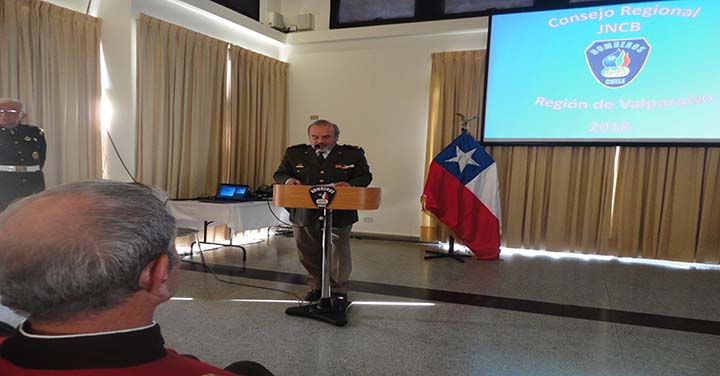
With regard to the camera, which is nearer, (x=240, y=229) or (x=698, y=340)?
(x=698, y=340)

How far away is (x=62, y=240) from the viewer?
1.77 feet

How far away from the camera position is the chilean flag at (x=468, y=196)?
14.9 feet

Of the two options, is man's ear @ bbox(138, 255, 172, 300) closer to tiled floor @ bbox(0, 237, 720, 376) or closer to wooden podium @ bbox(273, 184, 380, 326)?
tiled floor @ bbox(0, 237, 720, 376)

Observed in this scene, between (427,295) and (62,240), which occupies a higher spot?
(62,240)

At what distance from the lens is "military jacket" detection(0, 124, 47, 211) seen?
299 centimetres

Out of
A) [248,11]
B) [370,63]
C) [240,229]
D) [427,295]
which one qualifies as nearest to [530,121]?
[370,63]

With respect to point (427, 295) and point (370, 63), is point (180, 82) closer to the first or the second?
point (370, 63)

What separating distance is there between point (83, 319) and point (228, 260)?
368cm

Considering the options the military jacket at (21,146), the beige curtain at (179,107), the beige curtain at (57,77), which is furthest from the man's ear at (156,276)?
A: the beige curtain at (179,107)

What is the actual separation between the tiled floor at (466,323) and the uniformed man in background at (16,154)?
1109 millimetres

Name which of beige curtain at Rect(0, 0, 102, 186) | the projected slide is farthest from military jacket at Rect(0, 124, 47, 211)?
the projected slide

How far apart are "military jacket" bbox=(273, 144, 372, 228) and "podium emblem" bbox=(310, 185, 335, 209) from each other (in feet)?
1.36

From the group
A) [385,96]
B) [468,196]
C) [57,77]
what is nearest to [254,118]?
[385,96]

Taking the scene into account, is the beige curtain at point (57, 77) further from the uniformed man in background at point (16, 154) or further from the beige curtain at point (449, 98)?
the beige curtain at point (449, 98)
